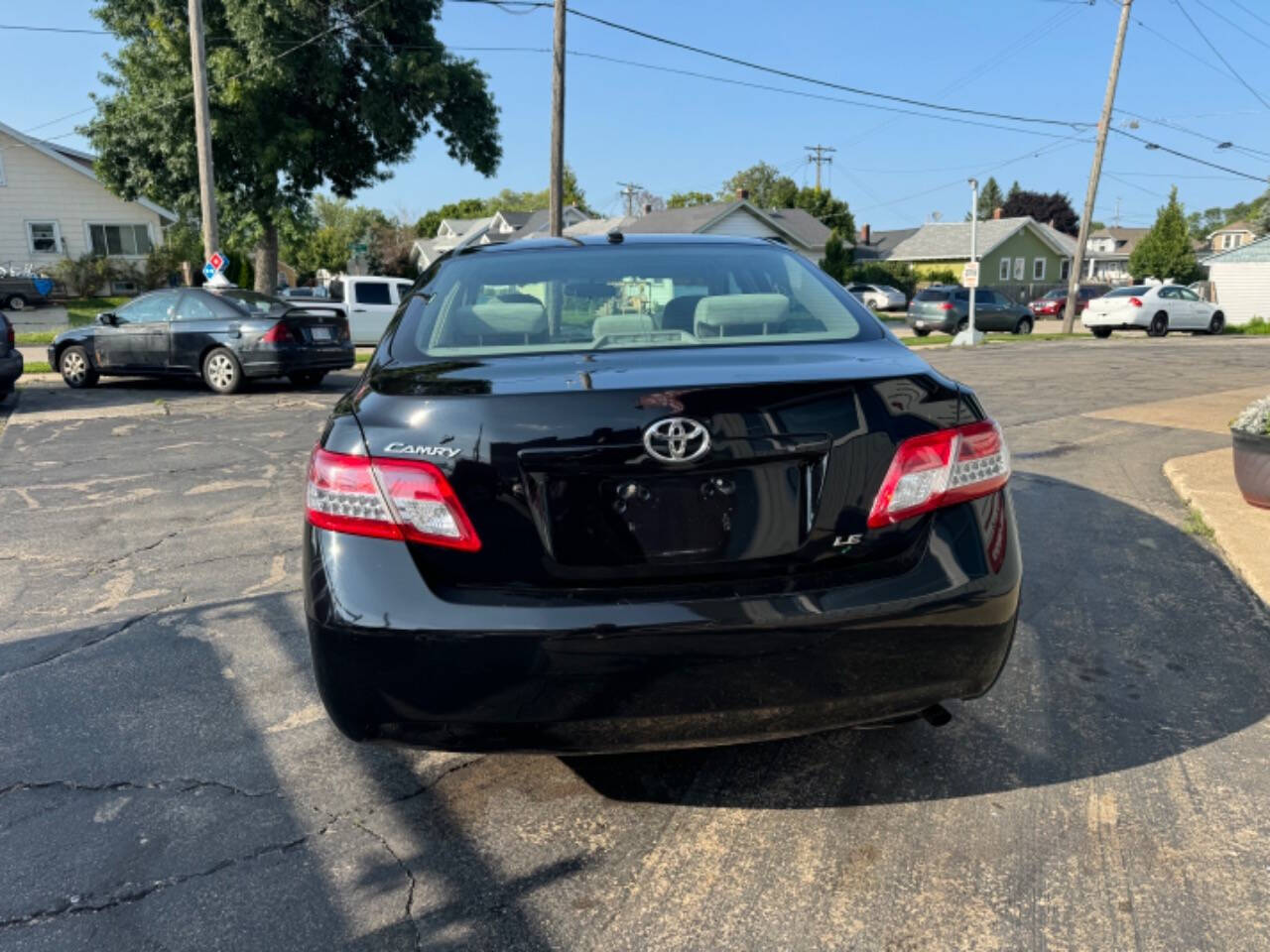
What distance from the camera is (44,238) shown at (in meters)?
33.6

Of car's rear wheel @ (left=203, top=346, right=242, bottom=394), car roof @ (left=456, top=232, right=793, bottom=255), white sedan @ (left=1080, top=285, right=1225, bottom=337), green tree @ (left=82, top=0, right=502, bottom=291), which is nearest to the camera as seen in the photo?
car roof @ (left=456, top=232, right=793, bottom=255)

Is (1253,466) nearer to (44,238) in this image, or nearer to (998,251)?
(44,238)

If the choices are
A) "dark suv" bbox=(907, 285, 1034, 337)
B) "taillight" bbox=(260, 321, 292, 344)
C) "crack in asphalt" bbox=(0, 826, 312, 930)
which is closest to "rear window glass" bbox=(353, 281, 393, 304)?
"taillight" bbox=(260, 321, 292, 344)

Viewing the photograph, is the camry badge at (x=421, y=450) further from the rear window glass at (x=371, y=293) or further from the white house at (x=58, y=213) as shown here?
the white house at (x=58, y=213)

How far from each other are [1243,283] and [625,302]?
41907 mm

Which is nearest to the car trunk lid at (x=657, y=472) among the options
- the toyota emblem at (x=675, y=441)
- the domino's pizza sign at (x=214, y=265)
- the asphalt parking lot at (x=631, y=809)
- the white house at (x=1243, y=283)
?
the toyota emblem at (x=675, y=441)

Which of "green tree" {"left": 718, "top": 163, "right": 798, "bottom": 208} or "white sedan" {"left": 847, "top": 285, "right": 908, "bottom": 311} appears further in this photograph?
"green tree" {"left": 718, "top": 163, "right": 798, "bottom": 208}

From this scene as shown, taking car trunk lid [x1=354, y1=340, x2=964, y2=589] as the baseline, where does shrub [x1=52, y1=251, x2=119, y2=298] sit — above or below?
below

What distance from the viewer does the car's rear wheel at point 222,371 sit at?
12398mm

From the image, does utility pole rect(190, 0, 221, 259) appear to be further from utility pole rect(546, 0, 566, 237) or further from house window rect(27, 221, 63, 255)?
house window rect(27, 221, 63, 255)

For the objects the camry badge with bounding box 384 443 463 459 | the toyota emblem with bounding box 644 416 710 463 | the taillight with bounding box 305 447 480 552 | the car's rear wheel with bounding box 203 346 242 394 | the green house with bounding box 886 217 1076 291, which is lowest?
the car's rear wheel with bounding box 203 346 242 394

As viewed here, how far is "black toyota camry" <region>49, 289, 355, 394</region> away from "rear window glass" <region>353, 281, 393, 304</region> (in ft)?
28.1

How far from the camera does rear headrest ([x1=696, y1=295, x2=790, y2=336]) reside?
117 inches

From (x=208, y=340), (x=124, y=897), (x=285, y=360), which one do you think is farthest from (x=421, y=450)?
(x=208, y=340)
